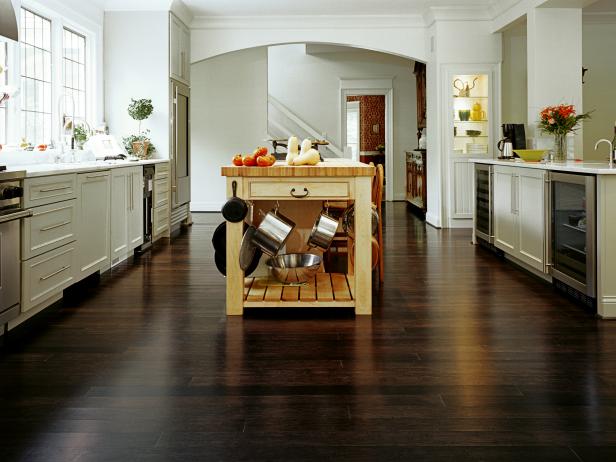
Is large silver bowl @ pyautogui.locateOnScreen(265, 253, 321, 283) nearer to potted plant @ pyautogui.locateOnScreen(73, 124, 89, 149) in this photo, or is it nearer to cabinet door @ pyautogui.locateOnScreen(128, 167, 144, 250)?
cabinet door @ pyautogui.locateOnScreen(128, 167, 144, 250)

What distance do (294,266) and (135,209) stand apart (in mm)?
2438

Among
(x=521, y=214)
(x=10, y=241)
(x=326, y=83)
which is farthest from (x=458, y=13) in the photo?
(x=10, y=241)

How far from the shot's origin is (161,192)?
748 cm

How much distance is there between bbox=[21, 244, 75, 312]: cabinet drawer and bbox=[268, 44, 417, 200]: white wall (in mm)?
8941

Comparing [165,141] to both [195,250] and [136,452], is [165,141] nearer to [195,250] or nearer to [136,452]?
[195,250]

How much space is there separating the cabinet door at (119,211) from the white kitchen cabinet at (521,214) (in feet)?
10.4

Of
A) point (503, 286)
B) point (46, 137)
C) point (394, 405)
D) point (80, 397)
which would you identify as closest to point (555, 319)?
point (503, 286)

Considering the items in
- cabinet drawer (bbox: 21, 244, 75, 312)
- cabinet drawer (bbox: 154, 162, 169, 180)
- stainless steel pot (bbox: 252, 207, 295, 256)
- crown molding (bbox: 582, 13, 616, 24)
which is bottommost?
cabinet drawer (bbox: 21, 244, 75, 312)

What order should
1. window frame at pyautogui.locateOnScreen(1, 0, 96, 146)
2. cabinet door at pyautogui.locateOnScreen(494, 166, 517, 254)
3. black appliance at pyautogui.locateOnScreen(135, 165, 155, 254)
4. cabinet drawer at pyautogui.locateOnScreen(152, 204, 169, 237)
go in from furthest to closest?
cabinet drawer at pyautogui.locateOnScreen(152, 204, 169, 237)
black appliance at pyautogui.locateOnScreen(135, 165, 155, 254)
cabinet door at pyautogui.locateOnScreen(494, 166, 517, 254)
window frame at pyautogui.locateOnScreen(1, 0, 96, 146)

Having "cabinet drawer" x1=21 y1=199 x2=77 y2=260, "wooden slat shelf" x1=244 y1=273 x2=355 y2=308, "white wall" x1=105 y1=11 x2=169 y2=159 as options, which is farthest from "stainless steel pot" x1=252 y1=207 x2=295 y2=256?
"white wall" x1=105 y1=11 x2=169 y2=159

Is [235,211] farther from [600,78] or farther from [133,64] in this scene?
[600,78]

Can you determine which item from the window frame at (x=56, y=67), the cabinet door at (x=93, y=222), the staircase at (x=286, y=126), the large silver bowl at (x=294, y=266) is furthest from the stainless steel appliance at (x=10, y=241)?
the staircase at (x=286, y=126)

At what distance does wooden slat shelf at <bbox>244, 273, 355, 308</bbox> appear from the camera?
13.0ft

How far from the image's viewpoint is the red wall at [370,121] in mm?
14969
